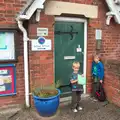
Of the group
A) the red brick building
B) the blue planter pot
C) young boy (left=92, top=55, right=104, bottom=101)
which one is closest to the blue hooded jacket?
young boy (left=92, top=55, right=104, bottom=101)

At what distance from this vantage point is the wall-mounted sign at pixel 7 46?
4.32 meters

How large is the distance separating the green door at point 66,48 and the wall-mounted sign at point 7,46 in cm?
115

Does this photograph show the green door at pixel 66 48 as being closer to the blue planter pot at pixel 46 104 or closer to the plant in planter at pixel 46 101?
the plant in planter at pixel 46 101

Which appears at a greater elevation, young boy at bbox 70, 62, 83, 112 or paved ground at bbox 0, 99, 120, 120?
young boy at bbox 70, 62, 83, 112

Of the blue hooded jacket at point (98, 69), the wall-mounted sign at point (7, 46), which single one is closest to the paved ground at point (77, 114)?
the blue hooded jacket at point (98, 69)

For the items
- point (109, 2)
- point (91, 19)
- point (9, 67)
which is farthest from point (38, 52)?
point (109, 2)

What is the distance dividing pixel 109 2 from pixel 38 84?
9.41 ft

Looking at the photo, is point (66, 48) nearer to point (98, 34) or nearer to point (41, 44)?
point (41, 44)

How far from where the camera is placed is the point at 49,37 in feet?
15.4

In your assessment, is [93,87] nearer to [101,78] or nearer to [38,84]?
[101,78]

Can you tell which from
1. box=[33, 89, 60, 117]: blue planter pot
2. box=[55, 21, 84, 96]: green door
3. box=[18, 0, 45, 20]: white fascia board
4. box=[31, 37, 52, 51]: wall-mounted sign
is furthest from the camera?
box=[55, 21, 84, 96]: green door

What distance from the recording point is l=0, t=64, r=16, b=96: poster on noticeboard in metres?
4.42

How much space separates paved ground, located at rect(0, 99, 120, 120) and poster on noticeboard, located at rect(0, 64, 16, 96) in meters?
0.46

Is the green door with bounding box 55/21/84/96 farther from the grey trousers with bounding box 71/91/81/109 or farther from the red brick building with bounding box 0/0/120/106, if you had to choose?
the grey trousers with bounding box 71/91/81/109
